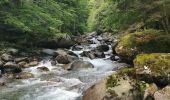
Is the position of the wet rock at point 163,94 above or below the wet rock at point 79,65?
above

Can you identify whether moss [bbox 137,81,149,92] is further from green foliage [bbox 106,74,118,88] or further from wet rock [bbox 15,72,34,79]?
wet rock [bbox 15,72,34,79]

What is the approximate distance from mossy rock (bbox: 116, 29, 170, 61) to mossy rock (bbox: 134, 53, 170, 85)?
18.3 feet

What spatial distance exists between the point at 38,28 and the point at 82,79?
1144 centimetres

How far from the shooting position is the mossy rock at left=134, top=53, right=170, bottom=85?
1095 cm

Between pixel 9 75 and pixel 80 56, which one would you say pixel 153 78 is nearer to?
pixel 9 75

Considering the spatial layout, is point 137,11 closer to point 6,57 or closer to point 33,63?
point 33,63

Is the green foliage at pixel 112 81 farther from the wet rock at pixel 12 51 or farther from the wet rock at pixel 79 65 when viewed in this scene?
the wet rock at pixel 12 51

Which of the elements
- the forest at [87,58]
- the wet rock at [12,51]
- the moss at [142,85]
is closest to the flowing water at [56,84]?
the forest at [87,58]

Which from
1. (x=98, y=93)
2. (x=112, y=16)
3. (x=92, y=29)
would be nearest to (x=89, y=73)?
(x=112, y=16)

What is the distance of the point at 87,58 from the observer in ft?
80.5

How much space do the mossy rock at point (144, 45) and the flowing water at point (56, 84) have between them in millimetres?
1552

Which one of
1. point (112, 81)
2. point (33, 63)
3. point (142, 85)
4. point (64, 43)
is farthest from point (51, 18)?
point (142, 85)

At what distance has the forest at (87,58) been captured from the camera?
36.3 ft

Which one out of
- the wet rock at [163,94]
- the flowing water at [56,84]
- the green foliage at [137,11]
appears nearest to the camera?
the wet rock at [163,94]
